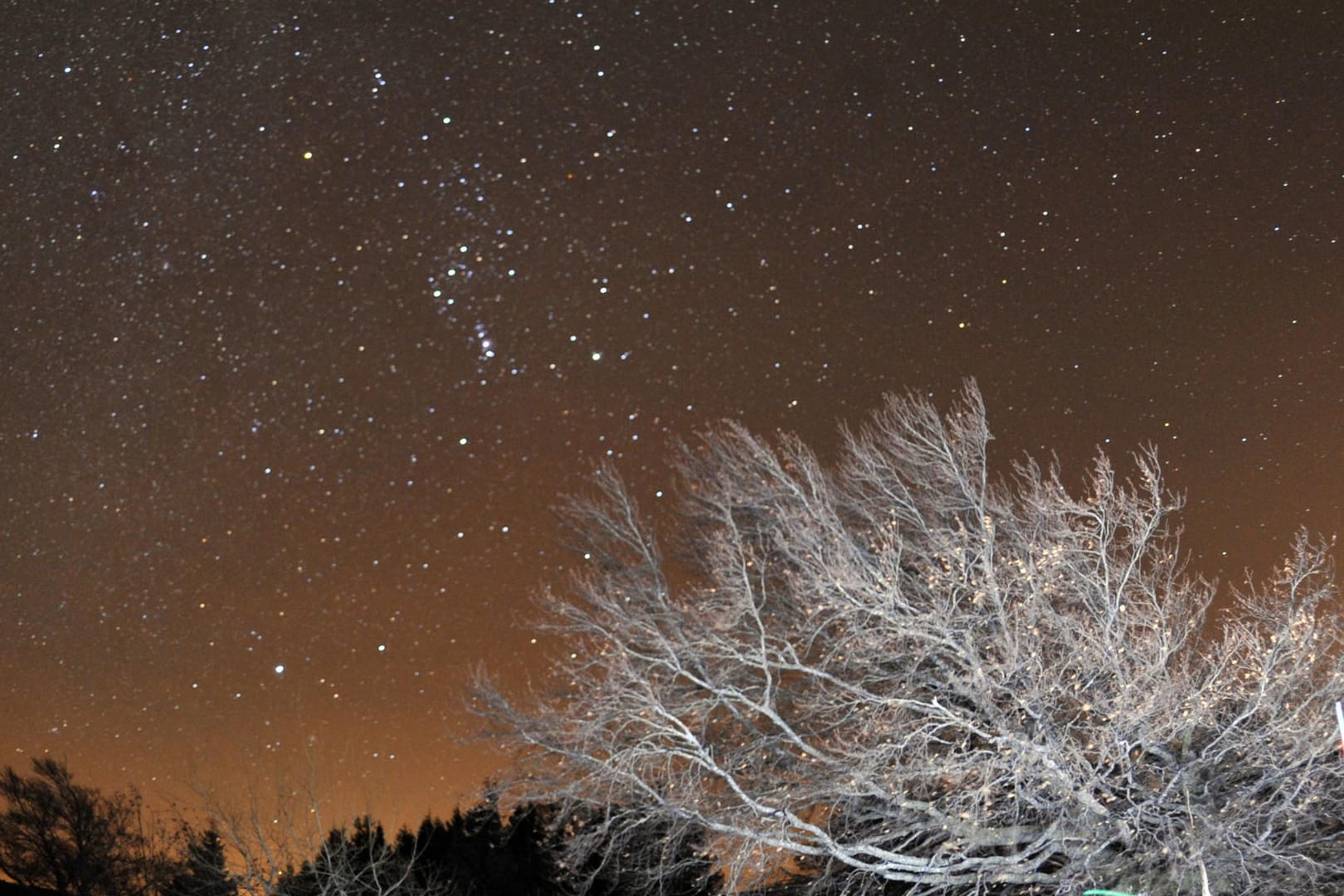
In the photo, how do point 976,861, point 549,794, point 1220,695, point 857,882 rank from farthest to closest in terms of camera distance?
point 857,882
point 549,794
point 976,861
point 1220,695

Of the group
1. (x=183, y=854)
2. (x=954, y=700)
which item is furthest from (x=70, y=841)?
(x=954, y=700)

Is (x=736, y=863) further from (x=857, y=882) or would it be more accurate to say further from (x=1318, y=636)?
(x=1318, y=636)

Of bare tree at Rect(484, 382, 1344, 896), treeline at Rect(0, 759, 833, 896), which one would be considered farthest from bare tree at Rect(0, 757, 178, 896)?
bare tree at Rect(484, 382, 1344, 896)

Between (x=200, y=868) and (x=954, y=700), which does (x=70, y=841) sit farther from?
(x=954, y=700)

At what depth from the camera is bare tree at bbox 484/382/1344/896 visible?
44.7 feet

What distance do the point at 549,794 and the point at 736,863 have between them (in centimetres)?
321

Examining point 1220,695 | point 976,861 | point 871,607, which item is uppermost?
point 871,607

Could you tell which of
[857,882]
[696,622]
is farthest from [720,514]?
[857,882]

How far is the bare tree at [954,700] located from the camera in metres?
13.6

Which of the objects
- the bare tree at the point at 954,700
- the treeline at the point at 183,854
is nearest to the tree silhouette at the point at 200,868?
the treeline at the point at 183,854

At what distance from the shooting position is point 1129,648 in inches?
546

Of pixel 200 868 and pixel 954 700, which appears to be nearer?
pixel 954 700

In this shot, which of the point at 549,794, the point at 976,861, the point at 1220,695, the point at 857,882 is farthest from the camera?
the point at 857,882

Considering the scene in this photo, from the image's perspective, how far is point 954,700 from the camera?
1623 centimetres
